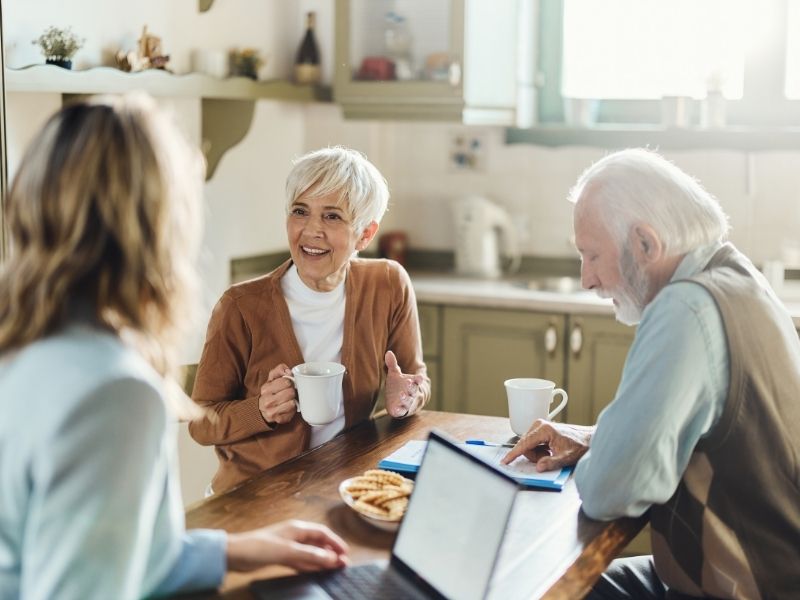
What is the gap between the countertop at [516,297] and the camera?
3.36 meters

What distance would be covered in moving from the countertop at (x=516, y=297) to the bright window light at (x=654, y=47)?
0.79 m

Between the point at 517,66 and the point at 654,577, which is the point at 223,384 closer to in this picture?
the point at 654,577

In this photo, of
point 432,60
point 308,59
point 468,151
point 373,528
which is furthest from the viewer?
point 468,151

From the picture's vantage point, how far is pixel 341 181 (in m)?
2.29

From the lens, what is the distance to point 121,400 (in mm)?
1124

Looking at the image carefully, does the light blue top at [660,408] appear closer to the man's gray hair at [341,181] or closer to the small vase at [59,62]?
the man's gray hair at [341,181]

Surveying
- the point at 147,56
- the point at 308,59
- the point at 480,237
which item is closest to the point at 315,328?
the point at 147,56

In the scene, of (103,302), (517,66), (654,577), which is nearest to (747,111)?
(517,66)

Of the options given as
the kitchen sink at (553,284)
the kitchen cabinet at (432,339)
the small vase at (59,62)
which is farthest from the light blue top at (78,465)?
the kitchen sink at (553,284)

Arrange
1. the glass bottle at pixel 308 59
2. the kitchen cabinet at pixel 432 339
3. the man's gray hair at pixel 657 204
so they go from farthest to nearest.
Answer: the glass bottle at pixel 308 59 → the kitchen cabinet at pixel 432 339 → the man's gray hair at pixel 657 204

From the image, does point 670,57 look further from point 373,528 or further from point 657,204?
point 373,528

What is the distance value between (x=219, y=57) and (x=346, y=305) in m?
1.44

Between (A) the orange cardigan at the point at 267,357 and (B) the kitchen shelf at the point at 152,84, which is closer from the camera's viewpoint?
(A) the orange cardigan at the point at 267,357

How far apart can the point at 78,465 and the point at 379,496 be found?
647mm
